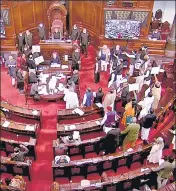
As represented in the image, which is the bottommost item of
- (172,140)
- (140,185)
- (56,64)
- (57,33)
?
(140,185)

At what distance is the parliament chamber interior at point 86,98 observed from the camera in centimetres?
1148

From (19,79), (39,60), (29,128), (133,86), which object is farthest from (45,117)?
(133,86)

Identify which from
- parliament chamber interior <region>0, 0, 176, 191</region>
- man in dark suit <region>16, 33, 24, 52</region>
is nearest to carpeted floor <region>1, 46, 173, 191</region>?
parliament chamber interior <region>0, 0, 176, 191</region>

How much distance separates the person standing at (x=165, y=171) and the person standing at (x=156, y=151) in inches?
18.7

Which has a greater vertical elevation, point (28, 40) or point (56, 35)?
point (56, 35)

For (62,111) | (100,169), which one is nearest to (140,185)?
(100,169)

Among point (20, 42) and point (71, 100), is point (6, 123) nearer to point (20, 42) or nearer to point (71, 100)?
point (71, 100)

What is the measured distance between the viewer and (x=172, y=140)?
1266 cm

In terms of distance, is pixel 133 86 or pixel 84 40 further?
pixel 84 40

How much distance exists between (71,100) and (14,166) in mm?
3048

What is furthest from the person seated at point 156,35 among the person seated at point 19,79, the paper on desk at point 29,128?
the paper on desk at point 29,128

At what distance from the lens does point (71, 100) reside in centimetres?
1305

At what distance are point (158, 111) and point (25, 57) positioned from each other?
5633mm

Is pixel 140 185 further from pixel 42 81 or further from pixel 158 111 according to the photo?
pixel 42 81
